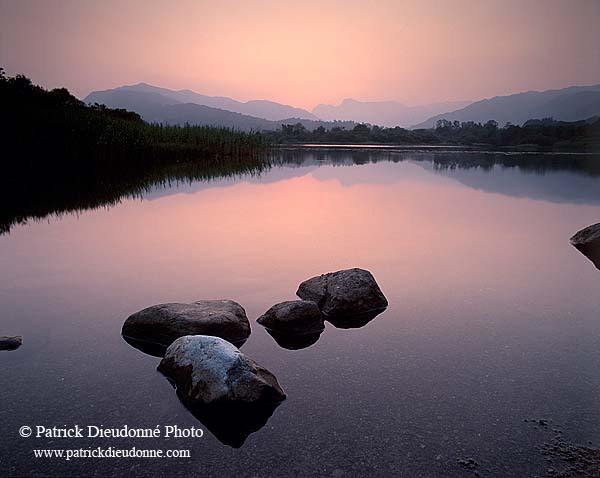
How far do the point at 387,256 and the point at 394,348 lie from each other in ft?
13.2

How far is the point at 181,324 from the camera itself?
5113 millimetres

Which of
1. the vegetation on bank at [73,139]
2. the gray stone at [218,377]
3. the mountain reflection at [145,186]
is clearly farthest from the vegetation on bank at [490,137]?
the gray stone at [218,377]

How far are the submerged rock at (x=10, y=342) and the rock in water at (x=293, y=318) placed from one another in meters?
2.73

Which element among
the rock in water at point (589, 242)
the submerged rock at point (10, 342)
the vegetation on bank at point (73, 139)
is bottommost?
the rock in water at point (589, 242)

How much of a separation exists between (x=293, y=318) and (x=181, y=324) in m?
1.35

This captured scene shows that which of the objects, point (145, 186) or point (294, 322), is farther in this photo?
point (145, 186)

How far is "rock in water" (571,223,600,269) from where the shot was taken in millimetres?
9347

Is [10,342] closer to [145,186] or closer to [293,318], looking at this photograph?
[293,318]

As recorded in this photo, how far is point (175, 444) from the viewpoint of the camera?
3469 millimetres

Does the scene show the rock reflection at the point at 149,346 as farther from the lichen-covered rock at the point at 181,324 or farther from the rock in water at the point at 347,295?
the rock in water at the point at 347,295

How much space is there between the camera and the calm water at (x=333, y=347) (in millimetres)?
3375


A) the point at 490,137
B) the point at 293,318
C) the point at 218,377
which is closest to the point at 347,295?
the point at 293,318

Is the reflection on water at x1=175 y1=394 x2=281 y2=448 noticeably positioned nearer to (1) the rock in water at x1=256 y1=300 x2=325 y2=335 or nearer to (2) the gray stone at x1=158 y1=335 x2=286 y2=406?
(2) the gray stone at x1=158 y1=335 x2=286 y2=406

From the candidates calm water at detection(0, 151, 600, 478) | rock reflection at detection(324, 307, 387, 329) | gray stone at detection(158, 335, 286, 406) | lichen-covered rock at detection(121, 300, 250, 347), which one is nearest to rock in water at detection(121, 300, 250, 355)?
lichen-covered rock at detection(121, 300, 250, 347)
